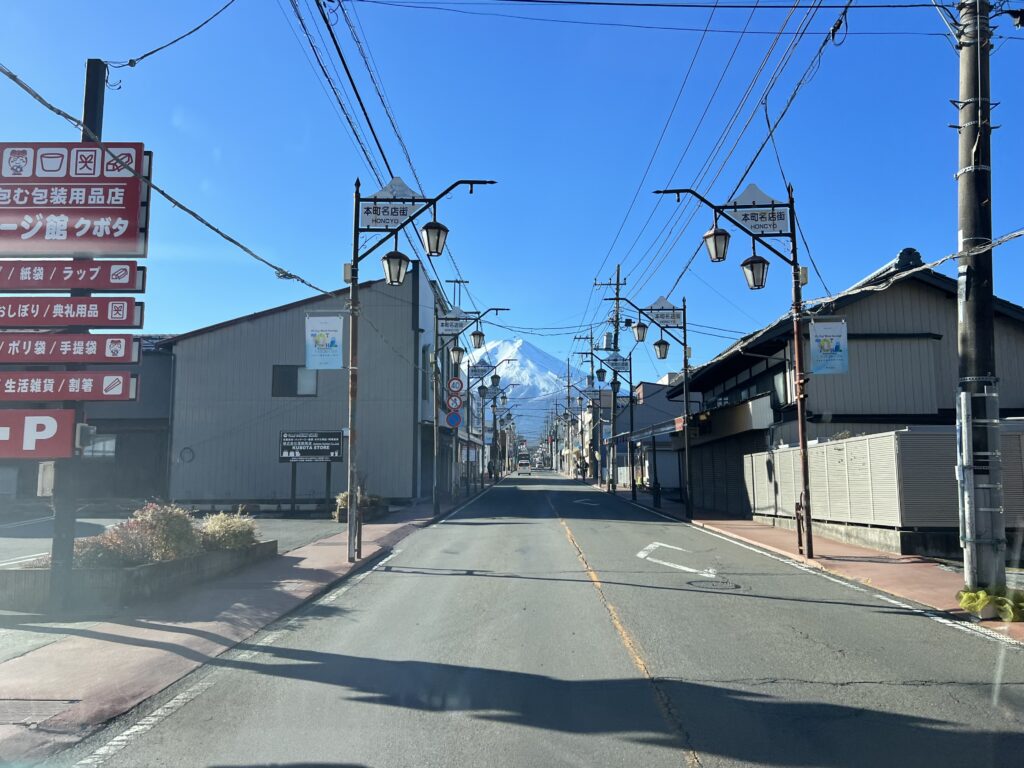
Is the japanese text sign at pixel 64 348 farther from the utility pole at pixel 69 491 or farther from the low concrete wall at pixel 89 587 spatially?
the low concrete wall at pixel 89 587

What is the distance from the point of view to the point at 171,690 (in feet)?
21.6

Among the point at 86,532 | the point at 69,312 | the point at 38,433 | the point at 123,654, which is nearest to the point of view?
the point at 123,654

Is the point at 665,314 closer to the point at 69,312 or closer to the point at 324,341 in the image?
the point at 324,341

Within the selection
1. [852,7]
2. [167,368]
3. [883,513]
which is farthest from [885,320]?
[167,368]

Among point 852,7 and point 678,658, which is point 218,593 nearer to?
point 678,658

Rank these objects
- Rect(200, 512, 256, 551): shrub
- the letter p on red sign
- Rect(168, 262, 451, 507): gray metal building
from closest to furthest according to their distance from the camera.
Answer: the letter p on red sign, Rect(200, 512, 256, 551): shrub, Rect(168, 262, 451, 507): gray metal building

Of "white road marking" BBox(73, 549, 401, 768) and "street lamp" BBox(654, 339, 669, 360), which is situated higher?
"street lamp" BBox(654, 339, 669, 360)

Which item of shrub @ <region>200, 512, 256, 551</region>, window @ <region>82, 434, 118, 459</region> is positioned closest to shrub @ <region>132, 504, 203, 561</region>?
shrub @ <region>200, 512, 256, 551</region>

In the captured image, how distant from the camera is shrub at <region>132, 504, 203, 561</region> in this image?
11.4 m

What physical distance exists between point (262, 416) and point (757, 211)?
996 inches

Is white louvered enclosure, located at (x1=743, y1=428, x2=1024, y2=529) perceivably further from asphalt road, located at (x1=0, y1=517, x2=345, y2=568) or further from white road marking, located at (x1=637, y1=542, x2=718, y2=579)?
asphalt road, located at (x1=0, y1=517, x2=345, y2=568)

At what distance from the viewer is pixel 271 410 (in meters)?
34.0

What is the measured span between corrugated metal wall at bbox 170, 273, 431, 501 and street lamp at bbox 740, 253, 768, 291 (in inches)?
838

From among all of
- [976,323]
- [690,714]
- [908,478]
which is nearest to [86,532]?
[690,714]
